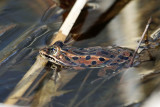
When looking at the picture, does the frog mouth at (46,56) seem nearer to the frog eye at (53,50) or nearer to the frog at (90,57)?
the frog at (90,57)

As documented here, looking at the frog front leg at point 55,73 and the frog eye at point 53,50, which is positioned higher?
the frog eye at point 53,50

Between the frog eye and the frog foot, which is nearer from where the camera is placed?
the frog foot

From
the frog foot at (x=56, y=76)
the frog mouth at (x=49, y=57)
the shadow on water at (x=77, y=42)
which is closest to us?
the shadow on water at (x=77, y=42)

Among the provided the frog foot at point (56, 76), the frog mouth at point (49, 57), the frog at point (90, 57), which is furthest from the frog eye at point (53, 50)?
the frog foot at point (56, 76)

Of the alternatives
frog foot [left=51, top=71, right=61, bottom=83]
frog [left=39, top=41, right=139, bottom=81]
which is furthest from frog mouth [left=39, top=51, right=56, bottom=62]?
frog foot [left=51, top=71, right=61, bottom=83]

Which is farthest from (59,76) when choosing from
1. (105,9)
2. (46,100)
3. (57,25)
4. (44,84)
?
→ (105,9)

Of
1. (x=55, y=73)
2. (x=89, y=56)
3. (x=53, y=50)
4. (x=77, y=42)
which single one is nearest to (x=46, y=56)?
(x=53, y=50)

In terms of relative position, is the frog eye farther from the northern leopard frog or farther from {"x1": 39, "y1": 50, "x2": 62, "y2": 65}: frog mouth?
{"x1": 39, "y1": 50, "x2": 62, "y2": 65}: frog mouth

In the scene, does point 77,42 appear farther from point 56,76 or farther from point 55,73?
point 56,76
